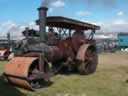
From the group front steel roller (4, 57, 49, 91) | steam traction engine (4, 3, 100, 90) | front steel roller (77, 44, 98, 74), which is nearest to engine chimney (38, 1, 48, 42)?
steam traction engine (4, 3, 100, 90)

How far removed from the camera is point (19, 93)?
831cm

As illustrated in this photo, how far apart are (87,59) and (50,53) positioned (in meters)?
2.37

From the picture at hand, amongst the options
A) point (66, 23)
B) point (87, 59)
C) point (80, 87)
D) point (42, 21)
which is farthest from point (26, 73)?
point (87, 59)

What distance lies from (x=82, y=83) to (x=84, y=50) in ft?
6.73

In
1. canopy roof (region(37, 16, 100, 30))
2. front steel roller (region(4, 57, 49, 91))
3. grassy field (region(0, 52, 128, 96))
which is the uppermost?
canopy roof (region(37, 16, 100, 30))

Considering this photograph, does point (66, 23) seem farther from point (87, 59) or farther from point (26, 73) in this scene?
point (26, 73)

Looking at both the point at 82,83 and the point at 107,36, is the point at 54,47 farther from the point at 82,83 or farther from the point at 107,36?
the point at 107,36

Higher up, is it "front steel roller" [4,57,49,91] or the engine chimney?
the engine chimney

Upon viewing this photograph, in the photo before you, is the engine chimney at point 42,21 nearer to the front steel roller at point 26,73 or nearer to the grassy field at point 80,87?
the front steel roller at point 26,73

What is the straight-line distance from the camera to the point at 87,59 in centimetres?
1198

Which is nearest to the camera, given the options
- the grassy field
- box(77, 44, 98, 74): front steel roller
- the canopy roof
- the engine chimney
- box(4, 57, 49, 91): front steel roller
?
the grassy field

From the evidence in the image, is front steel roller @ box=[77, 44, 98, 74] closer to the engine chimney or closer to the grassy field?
the grassy field

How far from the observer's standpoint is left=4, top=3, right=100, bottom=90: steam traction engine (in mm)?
8906

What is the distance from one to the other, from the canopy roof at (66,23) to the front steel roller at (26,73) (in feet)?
6.25
